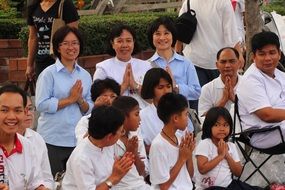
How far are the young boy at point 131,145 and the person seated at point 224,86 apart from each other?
1.43m

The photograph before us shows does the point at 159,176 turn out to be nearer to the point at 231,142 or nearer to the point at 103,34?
the point at 231,142

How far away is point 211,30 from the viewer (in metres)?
7.55

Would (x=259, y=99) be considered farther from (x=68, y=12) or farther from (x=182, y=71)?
(x=68, y=12)

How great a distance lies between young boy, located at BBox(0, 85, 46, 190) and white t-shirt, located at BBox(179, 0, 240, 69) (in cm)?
330

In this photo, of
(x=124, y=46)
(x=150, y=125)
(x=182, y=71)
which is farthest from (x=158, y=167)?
(x=182, y=71)

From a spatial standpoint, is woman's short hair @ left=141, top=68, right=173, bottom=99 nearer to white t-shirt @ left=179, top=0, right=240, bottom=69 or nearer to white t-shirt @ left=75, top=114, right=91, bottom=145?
white t-shirt @ left=75, top=114, right=91, bottom=145

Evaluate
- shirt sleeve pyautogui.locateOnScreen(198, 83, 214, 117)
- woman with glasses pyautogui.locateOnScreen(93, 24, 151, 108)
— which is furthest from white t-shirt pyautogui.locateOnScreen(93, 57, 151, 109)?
shirt sleeve pyautogui.locateOnScreen(198, 83, 214, 117)

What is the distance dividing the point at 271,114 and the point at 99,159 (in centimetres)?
163

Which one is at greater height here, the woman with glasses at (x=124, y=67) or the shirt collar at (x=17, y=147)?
the woman with glasses at (x=124, y=67)

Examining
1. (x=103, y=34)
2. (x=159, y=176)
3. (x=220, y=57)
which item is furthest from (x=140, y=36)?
(x=159, y=176)

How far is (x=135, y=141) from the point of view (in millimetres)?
5184

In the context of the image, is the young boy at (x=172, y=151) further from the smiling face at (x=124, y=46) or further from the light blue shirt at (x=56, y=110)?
the smiling face at (x=124, y=46)

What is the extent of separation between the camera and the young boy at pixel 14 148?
14.6 feet

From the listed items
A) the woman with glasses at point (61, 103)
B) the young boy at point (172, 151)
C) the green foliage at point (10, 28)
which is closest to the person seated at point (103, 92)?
the woman with glasses at point (61, 103)
